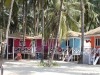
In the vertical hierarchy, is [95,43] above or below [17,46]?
above

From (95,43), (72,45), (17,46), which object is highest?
(95,43)

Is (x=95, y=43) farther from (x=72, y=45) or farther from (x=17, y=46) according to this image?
(x=17, y=46)

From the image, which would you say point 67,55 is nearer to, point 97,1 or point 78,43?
point 78,43

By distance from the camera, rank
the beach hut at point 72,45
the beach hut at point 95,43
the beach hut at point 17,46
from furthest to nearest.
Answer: the beach hut at point 17,46
the beach hut at point 72,45
the beach hut at point 95,43

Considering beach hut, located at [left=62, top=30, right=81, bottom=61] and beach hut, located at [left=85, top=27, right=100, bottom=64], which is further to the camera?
beach hut, located at [left=62, top=30, right=81, bottom=61]

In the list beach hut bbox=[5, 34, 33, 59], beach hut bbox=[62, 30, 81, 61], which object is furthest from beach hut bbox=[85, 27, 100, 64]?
beach hut bbox=[5, 34, 33, 59]

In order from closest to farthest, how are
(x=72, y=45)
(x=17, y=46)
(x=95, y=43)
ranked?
(x=95, y=43) → (x=72, y=45) → (x=17, y=46)

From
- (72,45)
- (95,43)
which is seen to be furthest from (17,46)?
(95,43)

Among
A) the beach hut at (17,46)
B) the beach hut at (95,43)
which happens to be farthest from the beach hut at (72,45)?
the beach hut at (17,46)

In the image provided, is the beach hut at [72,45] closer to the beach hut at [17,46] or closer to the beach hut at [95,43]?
the beach hut at [95,43]

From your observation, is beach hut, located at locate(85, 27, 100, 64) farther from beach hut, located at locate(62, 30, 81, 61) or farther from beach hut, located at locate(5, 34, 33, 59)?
beach hut, located at locate(5, 34, 33, 59)

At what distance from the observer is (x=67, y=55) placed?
36156mm

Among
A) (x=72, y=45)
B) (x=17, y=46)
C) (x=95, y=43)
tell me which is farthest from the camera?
(x=17, y=46)

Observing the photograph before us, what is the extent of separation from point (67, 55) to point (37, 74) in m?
16.0
